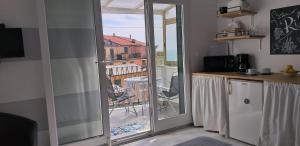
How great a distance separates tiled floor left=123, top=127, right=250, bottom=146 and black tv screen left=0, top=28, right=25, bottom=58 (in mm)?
1828

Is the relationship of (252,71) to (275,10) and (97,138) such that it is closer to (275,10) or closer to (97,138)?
(275,10)

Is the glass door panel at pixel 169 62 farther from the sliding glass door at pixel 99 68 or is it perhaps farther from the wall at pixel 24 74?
the wall at pixel 24 74

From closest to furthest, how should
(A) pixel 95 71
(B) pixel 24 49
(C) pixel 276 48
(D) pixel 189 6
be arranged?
(B) pixel 24 49 < (A) pixel 95 71 < (C) pixel 276 48 < (D) pixel 189 6

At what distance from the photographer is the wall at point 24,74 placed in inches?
91.9

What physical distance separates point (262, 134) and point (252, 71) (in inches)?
32.1

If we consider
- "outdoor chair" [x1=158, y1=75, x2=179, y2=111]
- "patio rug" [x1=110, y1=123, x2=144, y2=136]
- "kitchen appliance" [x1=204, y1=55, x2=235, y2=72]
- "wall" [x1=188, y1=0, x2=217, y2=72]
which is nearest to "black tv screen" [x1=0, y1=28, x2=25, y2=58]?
"patio rug" [x1=110, y1=123, x2=144, y2=136]

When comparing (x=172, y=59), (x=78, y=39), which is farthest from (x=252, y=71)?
(x=78, y=39)

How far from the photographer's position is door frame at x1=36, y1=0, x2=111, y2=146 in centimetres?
245

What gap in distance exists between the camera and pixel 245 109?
9.40ft

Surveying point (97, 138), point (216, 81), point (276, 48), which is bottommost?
point (97, 138)

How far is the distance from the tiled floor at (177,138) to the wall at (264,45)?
3.94ft

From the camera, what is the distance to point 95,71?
288cm

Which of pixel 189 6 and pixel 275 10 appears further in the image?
pixel 189 6

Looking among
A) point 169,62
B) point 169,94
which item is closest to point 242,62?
point 169,62
